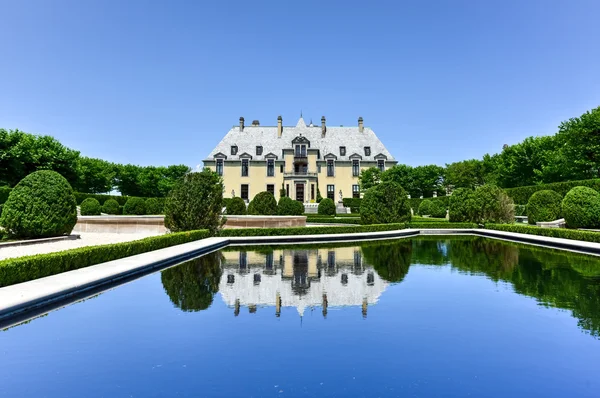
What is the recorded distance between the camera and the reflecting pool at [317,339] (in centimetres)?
448

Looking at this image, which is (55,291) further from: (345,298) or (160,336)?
(345,298)

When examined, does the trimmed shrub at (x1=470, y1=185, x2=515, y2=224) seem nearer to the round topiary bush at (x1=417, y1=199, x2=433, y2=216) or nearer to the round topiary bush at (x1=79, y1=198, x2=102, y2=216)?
the round topiary bush at (x1=417, y1=199, x2=433, y2=216)

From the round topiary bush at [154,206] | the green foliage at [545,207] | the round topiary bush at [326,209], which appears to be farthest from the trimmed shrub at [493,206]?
the round topiary bush at [154,206]

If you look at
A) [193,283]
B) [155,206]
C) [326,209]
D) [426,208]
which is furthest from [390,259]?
[426,208]

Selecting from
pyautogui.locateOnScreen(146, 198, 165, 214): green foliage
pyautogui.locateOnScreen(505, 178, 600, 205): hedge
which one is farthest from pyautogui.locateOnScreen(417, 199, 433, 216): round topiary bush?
pyautogui.locateOnScreen(146, 198, 165, 214): green foliage

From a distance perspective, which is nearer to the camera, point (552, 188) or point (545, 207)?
point (545, 207)

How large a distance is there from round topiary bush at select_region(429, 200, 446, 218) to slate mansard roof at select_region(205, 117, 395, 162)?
1507 centimetres

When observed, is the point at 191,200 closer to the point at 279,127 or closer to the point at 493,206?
the point at 493,206

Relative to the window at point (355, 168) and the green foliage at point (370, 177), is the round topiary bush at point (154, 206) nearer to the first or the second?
the green foliage at point (370, 177)

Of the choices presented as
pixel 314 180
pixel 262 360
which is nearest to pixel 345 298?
pixel 262 360

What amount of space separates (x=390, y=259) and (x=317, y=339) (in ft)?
30.1

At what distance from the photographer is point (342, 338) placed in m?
5.94

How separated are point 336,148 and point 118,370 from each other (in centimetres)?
5569

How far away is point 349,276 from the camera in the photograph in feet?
35.8
